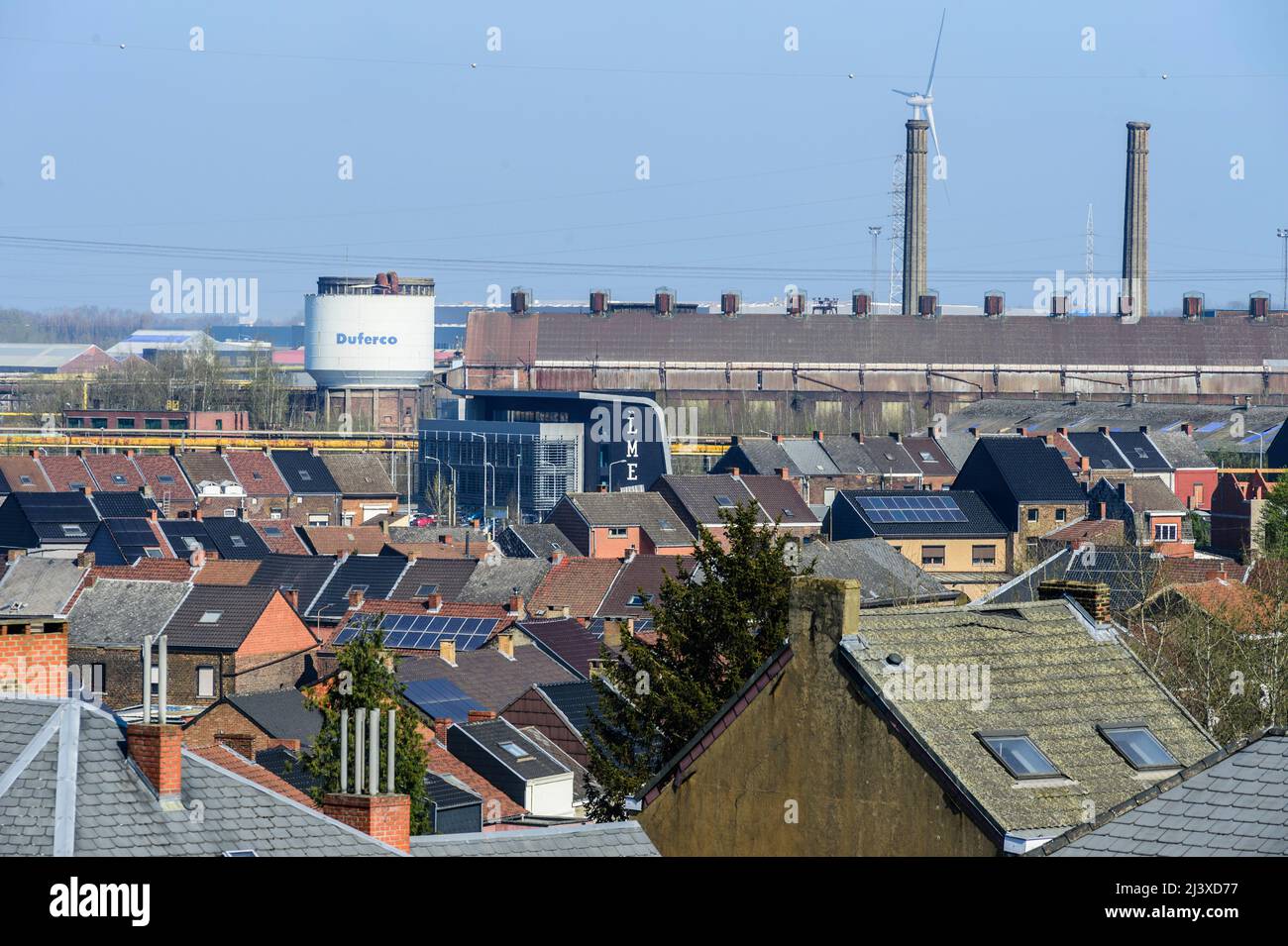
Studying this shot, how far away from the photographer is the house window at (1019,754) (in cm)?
1545

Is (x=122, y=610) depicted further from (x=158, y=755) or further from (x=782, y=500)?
(x=158, y=755)

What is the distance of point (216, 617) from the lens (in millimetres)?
45031

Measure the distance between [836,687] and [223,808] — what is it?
5655mm

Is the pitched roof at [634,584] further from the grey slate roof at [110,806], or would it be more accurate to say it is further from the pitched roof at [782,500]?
the grey slate roof at [110,806]

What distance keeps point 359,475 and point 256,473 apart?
4977 mm

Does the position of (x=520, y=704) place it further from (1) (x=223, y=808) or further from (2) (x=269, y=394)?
(2) (x=269, y=394)

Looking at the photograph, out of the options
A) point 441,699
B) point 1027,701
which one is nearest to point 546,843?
point 1027,701

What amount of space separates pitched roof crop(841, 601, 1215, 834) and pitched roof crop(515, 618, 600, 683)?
2301 centimetres

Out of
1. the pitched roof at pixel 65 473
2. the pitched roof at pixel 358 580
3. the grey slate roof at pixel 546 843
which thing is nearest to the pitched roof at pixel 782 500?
the pitched roof at pixel 358 580

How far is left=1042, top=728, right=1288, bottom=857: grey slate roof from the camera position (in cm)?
986

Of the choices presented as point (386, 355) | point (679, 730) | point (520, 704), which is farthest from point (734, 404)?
point (679, 730)

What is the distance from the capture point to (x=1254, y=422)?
3748 inches

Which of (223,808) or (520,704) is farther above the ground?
(223,808)
